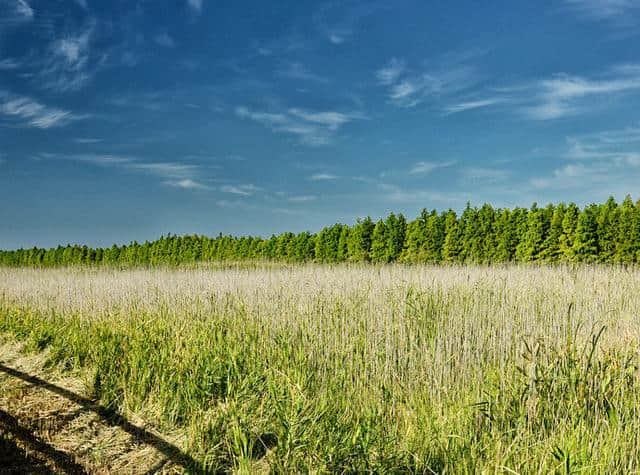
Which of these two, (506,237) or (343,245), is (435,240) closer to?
(506,237)

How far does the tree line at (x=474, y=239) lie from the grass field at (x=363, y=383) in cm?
1226

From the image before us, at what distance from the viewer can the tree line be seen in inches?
663

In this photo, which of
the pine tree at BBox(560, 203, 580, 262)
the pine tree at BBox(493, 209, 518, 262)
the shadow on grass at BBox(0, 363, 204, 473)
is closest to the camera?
the shadow on grass at BBox(0, 363, 204, 473)

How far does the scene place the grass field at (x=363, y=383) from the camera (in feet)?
8.09

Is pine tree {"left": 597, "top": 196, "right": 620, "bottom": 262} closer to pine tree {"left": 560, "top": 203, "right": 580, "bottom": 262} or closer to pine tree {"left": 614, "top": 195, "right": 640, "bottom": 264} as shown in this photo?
pine tree {"left": 614, "top": 195, "right": 640, "bottom": 264}

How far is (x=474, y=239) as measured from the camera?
63.7ft

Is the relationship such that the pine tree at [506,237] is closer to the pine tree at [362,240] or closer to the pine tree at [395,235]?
the pine tree at [395,235]

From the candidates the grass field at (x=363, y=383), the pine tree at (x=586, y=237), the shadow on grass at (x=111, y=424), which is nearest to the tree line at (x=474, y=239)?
the pine tree at (x=586, y=237)

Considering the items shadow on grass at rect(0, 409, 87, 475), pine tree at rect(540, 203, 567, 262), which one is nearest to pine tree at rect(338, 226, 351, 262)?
pine tree at rect(540, 203, 567, 262)

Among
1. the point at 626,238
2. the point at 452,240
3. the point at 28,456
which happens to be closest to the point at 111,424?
the point at 28,456

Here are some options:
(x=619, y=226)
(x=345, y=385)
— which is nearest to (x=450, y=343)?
(x=345, y=385)

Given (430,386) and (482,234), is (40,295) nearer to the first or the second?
(430,386)

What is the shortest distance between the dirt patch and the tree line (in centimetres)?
1698

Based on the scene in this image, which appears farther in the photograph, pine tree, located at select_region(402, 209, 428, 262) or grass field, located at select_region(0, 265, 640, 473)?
pine tree, located at select_region(402, 209, 428, 262)
